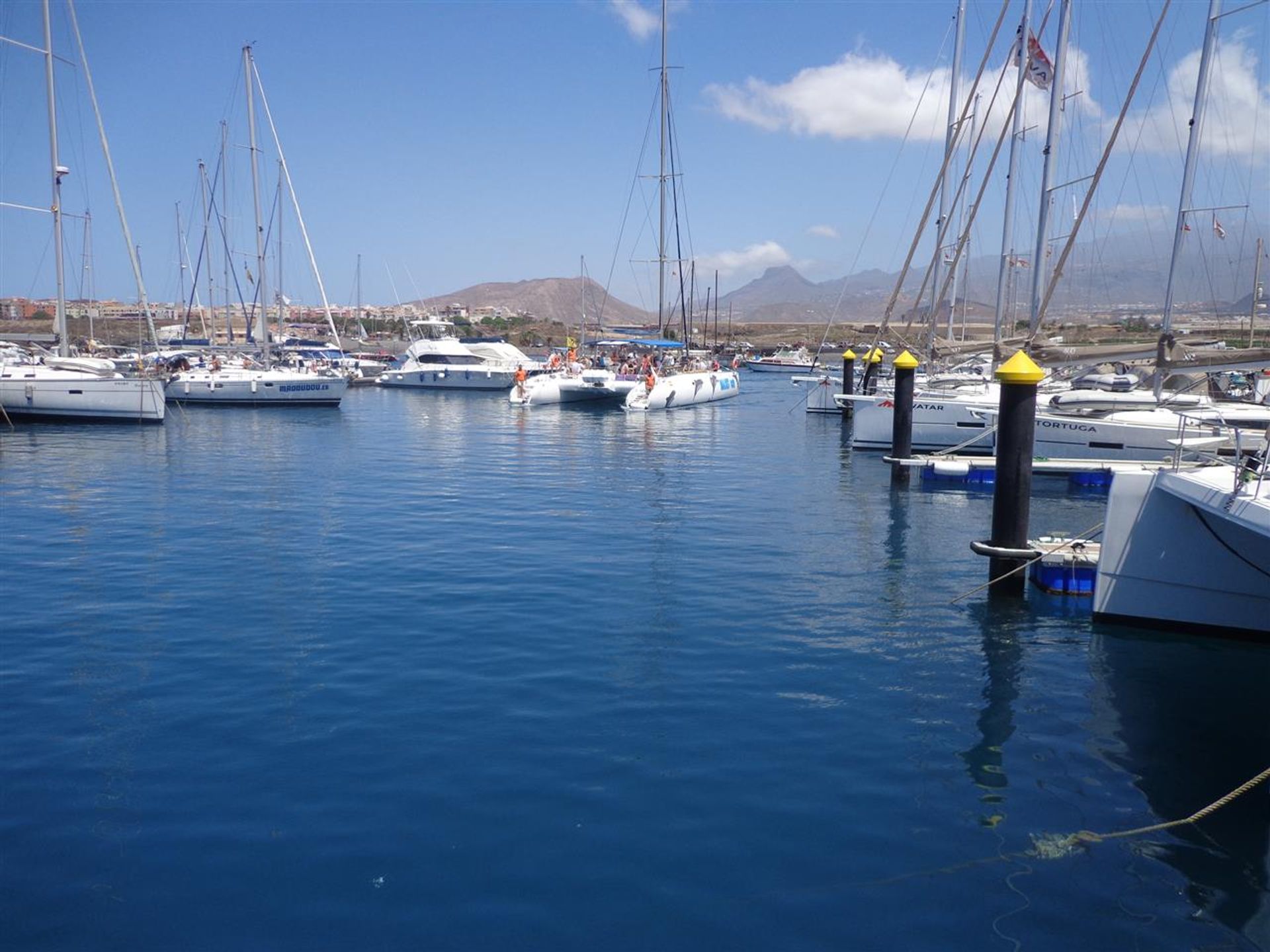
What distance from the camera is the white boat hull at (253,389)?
153 ft

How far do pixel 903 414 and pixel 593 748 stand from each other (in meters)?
18.3

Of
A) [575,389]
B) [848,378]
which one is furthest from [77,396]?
[848,378]

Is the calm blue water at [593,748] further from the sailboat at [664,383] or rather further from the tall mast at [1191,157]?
the sailboat at [664,383]

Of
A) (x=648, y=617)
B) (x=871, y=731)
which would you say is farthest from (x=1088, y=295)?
(x=871, y=731)

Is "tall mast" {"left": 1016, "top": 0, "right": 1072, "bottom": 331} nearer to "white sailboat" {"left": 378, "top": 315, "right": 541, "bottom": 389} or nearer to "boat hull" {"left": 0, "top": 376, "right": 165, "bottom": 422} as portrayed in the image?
"boat hull" {"left": 0, "top": 376, "right": 165, "bottom": 422}

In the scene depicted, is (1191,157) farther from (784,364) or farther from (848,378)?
(784,364)

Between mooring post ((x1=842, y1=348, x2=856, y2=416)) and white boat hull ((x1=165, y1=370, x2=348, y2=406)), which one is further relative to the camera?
white boat hull ((x1=165, y1=370, x2=348, y2=406))

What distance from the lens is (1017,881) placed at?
693 cm

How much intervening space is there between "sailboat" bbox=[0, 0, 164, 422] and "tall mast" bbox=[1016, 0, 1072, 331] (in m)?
30.7

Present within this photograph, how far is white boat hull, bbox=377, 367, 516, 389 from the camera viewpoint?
2463 inches

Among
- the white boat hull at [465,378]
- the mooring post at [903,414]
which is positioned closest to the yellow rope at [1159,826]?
the mooring post at [903,414]

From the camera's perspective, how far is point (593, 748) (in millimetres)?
8984

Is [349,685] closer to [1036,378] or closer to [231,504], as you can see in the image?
[1036,378]

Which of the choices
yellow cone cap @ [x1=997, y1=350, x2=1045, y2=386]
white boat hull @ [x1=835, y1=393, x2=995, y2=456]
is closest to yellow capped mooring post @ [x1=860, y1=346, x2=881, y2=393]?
white boat hull @ [x1=835, y1=393, x2=995, y2=456]
